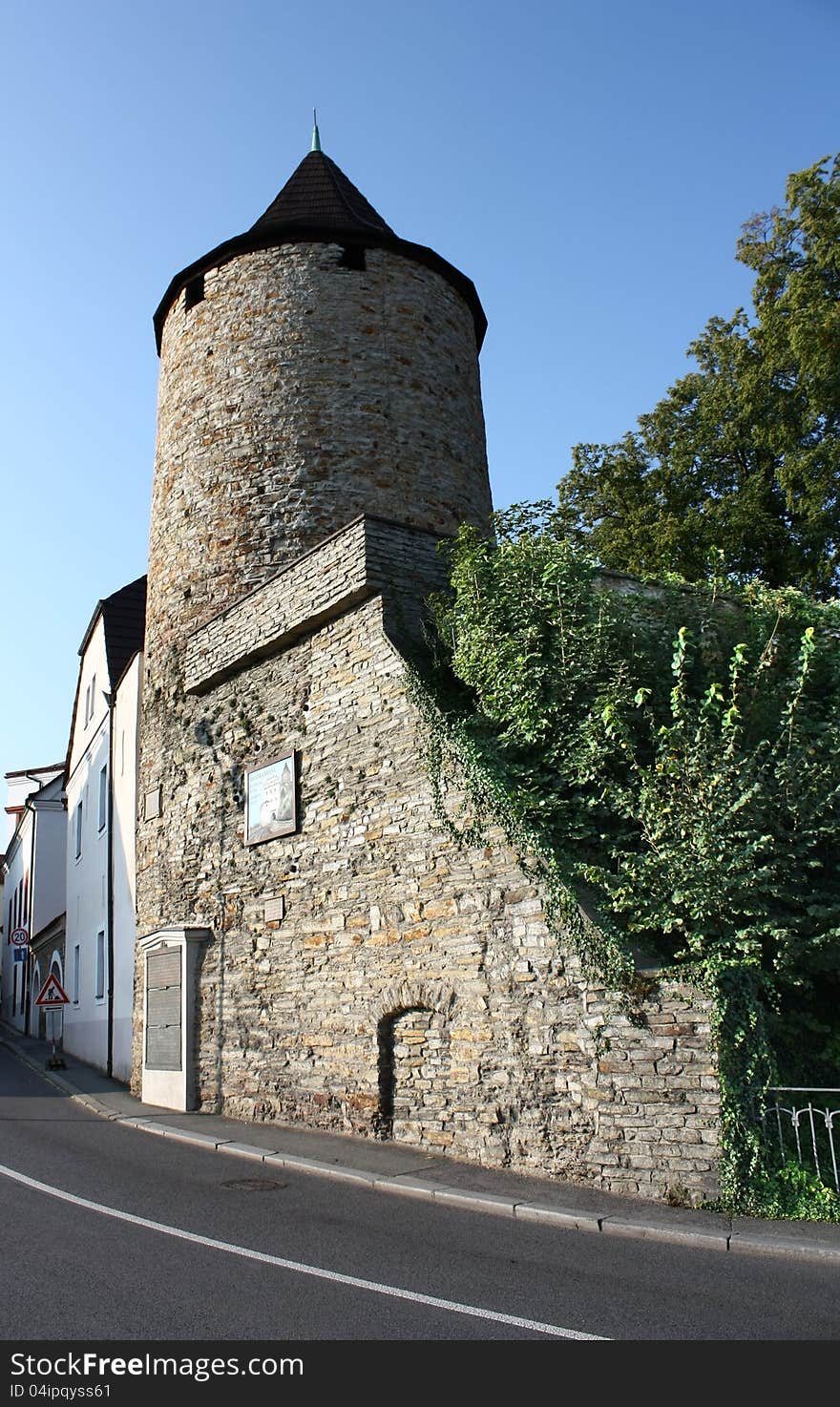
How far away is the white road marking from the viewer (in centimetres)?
468

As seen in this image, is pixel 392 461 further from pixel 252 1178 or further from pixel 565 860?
pixel 252 1178

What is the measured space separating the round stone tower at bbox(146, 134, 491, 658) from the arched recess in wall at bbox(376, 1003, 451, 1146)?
7.61 meters

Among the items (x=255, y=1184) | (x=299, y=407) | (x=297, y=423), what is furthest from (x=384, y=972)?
(x=299, y=407)

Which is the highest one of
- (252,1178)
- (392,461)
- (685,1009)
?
(392,461)

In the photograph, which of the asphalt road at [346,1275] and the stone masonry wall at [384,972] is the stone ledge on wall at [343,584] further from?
the asphalt road at [346,1275]

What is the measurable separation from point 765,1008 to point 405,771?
404 centimetres

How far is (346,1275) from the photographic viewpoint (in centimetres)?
552

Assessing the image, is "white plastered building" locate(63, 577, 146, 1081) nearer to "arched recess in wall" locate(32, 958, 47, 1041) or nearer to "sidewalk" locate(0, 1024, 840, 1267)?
"sidewalk" locate(0, 1024, 840, 1267)

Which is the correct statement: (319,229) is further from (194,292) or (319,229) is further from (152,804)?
(152,804)

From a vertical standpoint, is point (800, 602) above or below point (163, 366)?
below

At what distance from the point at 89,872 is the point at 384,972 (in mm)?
13195

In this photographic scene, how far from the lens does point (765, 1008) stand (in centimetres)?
796

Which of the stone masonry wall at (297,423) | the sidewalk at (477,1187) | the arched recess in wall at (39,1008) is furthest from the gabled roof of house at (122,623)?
the arched recess in wall at (39,1008)
